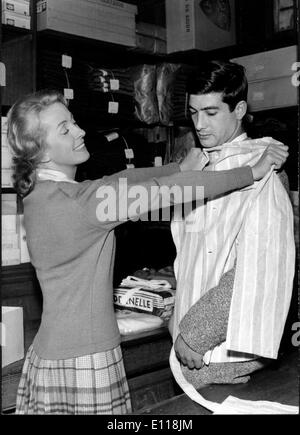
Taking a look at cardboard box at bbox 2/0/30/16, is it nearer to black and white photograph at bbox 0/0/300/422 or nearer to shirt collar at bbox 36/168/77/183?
black and white photograph at bbox 0/0/300/422

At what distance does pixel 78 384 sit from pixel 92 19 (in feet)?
7.12

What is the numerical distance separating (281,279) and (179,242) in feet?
1.55

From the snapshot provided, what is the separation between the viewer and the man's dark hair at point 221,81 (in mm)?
1924

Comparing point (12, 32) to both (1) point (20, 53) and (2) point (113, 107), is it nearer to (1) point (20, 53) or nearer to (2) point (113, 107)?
(1) point (20, 53)

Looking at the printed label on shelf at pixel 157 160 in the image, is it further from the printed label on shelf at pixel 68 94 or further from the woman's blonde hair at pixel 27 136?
the woman's blonde hair at pixel 27 136

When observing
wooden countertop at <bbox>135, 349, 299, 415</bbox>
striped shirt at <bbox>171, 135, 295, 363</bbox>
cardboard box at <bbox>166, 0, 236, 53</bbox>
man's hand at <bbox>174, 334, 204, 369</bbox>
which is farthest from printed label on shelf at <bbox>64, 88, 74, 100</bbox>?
wooden countertop at <bbox>135, 349, 299, 415</bbox>

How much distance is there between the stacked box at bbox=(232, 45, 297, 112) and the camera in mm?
3191

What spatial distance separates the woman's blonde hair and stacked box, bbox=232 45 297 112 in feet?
6.03

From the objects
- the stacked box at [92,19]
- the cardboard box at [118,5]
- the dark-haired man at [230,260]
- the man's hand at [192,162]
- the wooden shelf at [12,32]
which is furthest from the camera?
the cardboard box at [118,5]

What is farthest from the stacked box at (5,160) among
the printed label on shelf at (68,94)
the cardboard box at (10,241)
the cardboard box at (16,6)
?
the cardboard box at (16,6)

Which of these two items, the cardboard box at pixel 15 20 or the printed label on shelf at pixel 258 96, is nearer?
the cardboard box at pixel 15 20

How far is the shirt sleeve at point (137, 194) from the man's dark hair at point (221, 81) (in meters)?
0.46

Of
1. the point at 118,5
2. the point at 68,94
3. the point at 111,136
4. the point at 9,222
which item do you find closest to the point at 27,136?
the point at 9,222
